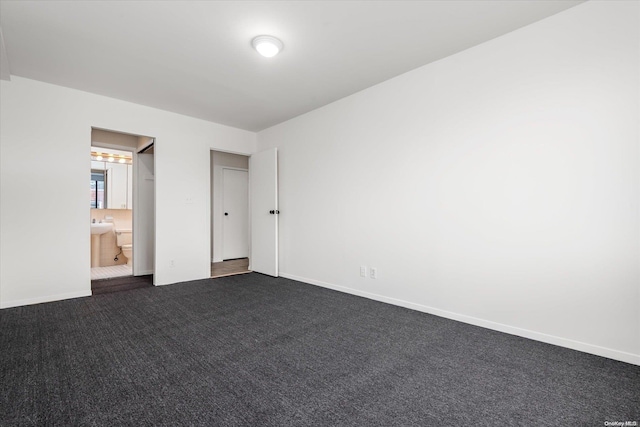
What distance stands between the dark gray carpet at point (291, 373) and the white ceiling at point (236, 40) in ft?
8.27

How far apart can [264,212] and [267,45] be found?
291 cm

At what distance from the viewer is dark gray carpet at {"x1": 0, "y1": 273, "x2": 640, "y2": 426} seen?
1.48 m

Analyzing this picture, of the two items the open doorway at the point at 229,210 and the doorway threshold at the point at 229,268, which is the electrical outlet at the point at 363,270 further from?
the open doorway at the point at 229,210

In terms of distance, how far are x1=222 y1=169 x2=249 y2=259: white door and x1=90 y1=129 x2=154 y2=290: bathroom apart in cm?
156

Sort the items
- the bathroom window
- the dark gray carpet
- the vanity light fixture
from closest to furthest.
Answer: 1. the dark gray carpet
2. the bathroom window
3. the vanity light fixture

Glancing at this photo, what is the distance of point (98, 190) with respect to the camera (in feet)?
18.8

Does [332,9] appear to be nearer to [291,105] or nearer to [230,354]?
[291,105]

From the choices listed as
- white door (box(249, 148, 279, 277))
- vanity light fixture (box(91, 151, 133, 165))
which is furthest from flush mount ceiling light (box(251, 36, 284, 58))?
vanity light fixture (box(91, 151, 133, 165))

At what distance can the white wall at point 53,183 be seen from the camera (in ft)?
10.5

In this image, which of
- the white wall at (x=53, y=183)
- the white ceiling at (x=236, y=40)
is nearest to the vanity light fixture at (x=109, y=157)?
the white wall at (x=53, y=183)

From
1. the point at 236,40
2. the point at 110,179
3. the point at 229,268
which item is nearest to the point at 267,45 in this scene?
the point at 236,40

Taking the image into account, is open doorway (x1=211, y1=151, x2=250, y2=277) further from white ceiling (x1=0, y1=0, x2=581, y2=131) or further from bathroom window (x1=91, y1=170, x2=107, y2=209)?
white ceiling (x1=0, y1=0, x2=581, y2=131)

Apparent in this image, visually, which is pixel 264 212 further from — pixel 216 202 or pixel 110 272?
pixel 110 272

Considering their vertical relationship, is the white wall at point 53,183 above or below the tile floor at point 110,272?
above
